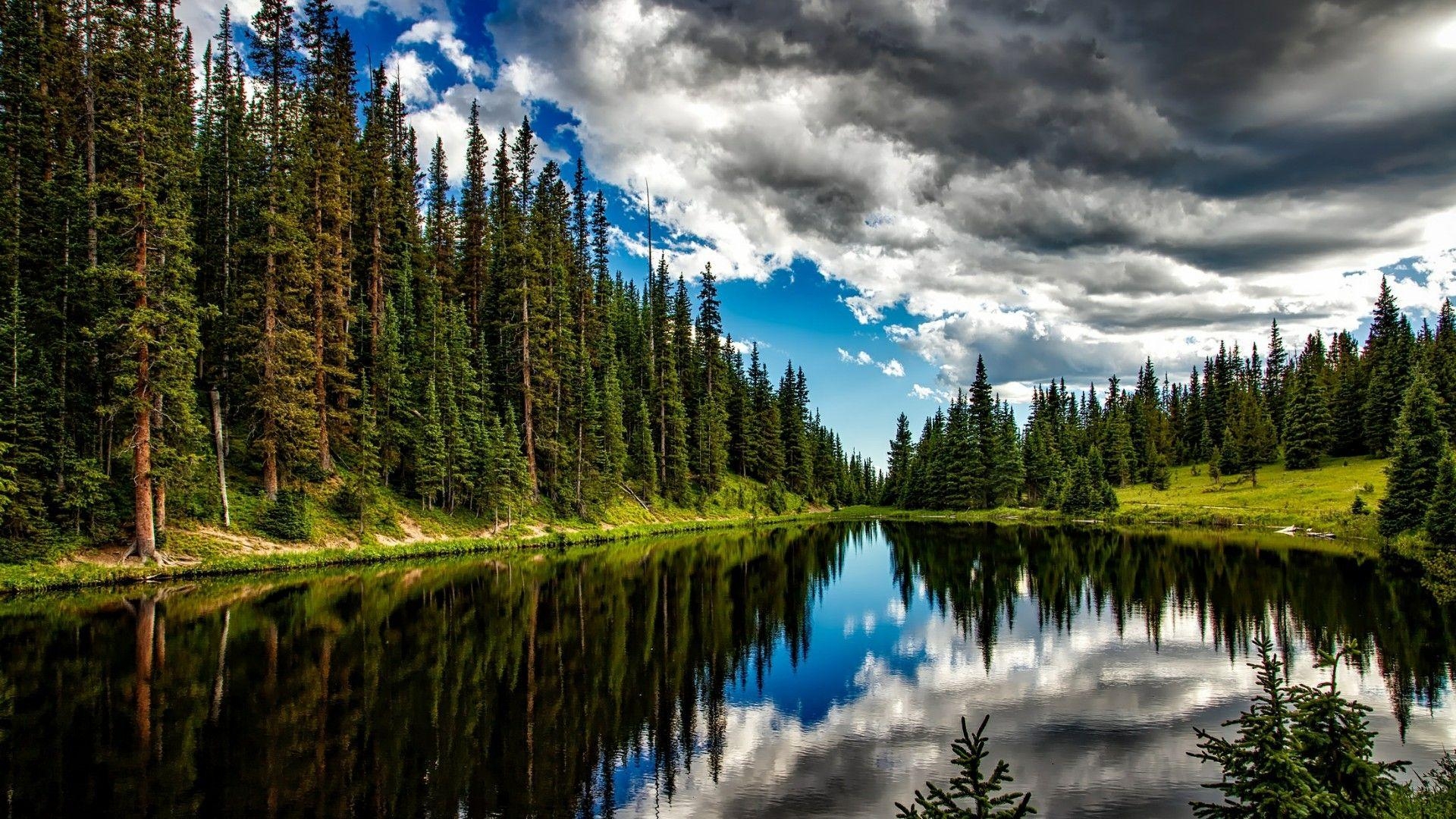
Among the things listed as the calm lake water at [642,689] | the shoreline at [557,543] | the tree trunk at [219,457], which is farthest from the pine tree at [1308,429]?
the tree trunk at [219,457]

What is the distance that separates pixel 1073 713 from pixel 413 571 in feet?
102

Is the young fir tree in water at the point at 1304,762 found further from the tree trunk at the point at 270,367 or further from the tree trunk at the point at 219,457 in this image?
the tree trunk at the point at 270,367

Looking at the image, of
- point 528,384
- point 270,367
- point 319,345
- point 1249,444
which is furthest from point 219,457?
point 1249,444

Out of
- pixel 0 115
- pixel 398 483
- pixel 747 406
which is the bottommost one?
pixel 398 483

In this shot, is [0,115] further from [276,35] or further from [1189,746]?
[1189,746]

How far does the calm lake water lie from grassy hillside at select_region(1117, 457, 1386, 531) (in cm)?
2732

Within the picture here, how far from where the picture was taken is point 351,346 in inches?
1772

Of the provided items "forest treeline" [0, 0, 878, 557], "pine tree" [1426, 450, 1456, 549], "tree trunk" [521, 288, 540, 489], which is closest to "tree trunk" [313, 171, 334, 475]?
"forest treeline" [0, 0, 878, 557]

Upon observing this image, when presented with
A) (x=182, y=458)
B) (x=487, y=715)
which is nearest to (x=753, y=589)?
(x=487, y=715)

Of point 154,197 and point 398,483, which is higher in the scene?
point 154,197

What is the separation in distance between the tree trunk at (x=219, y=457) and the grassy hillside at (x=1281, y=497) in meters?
68.8

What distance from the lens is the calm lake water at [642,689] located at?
1124cm

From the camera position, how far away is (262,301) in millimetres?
37750

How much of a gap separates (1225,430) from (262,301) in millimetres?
103126
